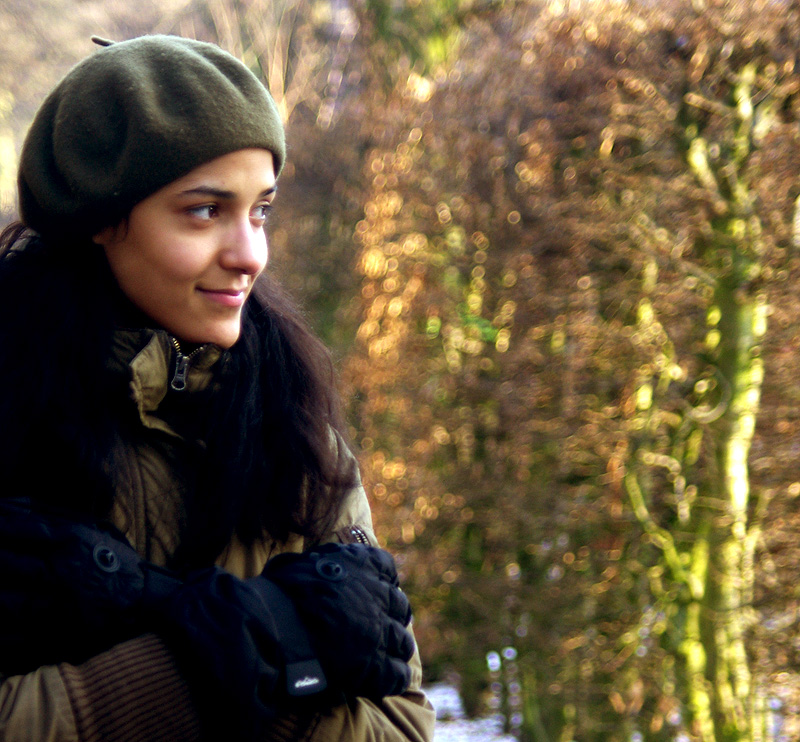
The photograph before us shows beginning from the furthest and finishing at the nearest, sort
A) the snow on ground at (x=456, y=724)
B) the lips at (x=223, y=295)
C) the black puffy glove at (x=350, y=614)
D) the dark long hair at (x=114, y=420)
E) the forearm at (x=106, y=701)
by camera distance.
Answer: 1. the snow on ground at (x=456, y=724)
2. the lips at (x=223, y=295)
3. the dark long hair at (x=114, y=420)
4. the black puffy glove at (x=350, y=614)
5. the forearm at (x=106, y=701)

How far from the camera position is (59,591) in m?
1.21

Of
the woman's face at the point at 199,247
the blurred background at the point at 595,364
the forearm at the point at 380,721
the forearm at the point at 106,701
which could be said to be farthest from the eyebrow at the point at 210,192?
the blurred background at the point at 595,364

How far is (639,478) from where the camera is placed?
14.3 feet

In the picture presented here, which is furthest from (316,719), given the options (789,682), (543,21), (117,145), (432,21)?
(432,21)

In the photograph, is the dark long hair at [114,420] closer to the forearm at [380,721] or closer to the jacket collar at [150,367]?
the jacket collar at [150,367]

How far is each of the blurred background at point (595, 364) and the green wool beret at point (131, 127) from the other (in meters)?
2.72

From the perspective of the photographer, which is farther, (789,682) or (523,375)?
(523,375)

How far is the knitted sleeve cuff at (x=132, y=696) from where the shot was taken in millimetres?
1209

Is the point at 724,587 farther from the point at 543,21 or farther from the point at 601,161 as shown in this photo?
the point at 543,21

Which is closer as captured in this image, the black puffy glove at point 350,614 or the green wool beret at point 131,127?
the black puffy glove at point 350,614

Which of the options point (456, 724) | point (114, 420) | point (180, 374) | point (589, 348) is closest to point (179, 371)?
point (180, 374)

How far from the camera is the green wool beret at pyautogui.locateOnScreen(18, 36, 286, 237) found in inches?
55.7

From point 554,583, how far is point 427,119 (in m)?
2.66

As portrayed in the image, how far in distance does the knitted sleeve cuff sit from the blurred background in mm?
2990
